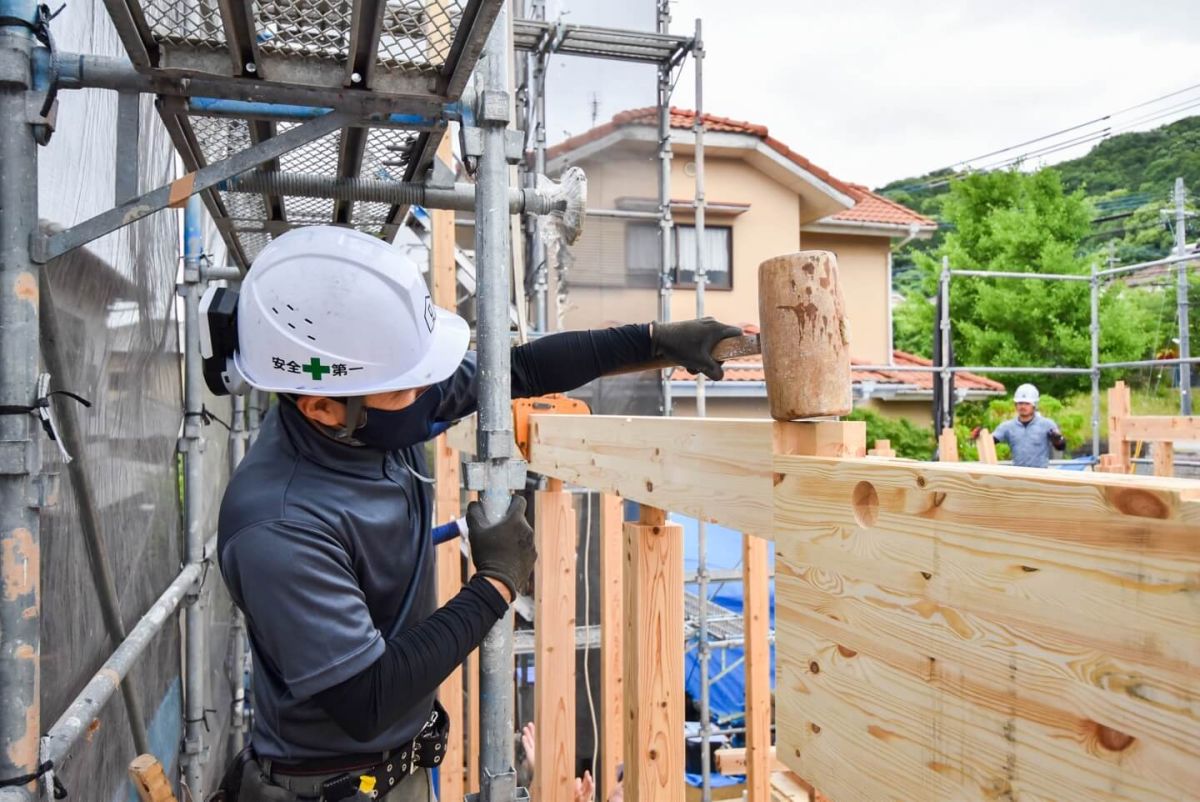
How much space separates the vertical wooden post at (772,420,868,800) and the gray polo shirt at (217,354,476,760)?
88cm

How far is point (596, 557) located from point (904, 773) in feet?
20.7

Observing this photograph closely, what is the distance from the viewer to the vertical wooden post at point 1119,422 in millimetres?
8922

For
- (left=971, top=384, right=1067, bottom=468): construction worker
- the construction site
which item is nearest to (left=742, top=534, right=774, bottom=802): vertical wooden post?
the construction site

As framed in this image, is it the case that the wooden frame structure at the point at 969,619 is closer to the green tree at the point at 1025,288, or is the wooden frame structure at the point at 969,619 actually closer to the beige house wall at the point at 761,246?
the beige house wall at the point at 761,246

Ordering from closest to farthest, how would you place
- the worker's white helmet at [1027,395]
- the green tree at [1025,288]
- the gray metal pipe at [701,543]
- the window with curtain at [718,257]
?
1. the gray metal pipe at [701,543]
2. the worker's white helmet at [1027,395]
3. the window with curtain at [718,257]
4. the green tree at [1025,288]

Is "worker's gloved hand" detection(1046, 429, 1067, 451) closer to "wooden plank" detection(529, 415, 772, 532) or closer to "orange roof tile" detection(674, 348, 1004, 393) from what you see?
"orange roof tile" detection(674, 348, 1004, 393)

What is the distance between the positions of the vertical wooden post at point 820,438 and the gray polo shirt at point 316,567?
2.87ft

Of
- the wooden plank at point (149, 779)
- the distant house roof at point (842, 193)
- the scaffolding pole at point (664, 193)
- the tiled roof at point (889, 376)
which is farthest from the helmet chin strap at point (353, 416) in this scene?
the distant house roof at point (842, 193)

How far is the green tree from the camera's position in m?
19.9

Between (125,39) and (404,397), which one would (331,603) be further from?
(125,39)

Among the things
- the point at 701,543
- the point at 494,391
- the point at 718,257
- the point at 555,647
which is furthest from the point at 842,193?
the point at 494,391

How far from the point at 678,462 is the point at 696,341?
31cm

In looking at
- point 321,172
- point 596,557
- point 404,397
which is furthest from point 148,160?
point 596,557

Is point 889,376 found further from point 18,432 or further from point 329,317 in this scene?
point 18,432
